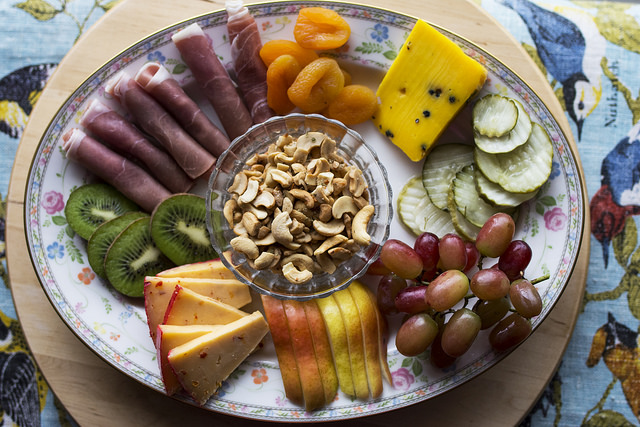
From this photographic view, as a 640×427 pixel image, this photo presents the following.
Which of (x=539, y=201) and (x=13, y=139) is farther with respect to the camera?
(x=13, y=139)

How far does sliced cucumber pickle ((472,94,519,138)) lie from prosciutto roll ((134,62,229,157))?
76cm

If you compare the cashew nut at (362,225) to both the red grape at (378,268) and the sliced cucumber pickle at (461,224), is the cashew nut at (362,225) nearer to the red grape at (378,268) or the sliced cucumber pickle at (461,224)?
the red grape at (378,268)

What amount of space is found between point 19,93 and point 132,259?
0.76 meters

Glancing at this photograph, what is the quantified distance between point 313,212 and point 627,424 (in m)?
1.27

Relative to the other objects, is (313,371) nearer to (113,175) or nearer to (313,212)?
(313,212)

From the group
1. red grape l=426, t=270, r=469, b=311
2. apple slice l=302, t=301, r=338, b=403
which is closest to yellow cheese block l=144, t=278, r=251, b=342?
apple slice l=302, t=301, r=338, b=403

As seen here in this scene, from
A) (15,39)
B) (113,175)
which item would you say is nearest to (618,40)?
(113,175)

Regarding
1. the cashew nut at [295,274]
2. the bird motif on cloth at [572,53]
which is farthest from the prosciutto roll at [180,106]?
the bird motif on cloth at [572,53]

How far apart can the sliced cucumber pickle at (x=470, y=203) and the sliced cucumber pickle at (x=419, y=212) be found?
0.24ft

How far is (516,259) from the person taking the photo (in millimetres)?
1471

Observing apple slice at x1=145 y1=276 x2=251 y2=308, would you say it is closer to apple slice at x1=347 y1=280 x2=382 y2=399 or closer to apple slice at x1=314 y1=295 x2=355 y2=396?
apple slice at x1=314 y1=295 x2=355 y2=396

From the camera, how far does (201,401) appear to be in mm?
1546

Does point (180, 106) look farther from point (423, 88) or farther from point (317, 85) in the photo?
point (423, 88)

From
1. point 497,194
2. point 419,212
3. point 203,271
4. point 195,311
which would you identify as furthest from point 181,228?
point 497,194
